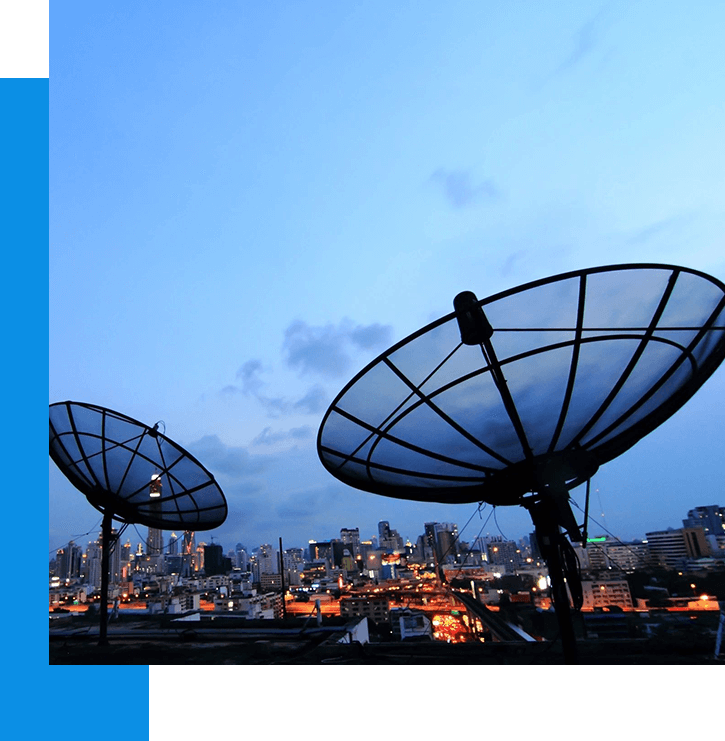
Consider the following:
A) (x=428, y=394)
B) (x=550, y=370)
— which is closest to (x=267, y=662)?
(x=428, y=394)

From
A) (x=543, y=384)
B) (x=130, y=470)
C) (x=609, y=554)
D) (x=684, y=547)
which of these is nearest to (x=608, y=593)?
(x=609, y=554)

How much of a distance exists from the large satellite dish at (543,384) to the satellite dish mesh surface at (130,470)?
16.0ft

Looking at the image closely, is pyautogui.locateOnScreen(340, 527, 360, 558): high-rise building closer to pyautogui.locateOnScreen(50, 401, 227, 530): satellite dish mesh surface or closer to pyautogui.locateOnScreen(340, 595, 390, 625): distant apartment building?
pyautogui.locateOnScreen(340, 595, 390, 625): distant apartment building

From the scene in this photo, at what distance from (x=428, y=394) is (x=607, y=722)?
3996 millimetres

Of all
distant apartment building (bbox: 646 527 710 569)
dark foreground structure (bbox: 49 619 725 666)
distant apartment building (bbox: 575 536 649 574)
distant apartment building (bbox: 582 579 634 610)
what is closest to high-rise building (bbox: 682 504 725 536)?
distant apartment building (bbox: 646 527 710 569)

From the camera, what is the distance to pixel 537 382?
483cm

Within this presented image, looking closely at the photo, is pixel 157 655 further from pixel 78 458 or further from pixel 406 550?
pixel 406 550

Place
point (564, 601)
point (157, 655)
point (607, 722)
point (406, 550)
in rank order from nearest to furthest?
point (564, 601), point (607, 722), point (157, 655), point (406, 550)

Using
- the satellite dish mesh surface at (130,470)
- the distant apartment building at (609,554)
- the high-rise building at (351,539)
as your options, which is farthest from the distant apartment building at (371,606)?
the high-rise building at (351,539)

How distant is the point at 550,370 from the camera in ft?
15.6

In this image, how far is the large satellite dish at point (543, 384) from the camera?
13.8 ft

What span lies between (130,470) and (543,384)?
8007 millimetres

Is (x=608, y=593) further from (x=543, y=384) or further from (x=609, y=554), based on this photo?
(x=543, y=384)

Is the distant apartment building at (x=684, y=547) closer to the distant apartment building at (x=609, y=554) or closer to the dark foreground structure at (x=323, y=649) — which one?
the distant apartment building at (x=609, y=554)
